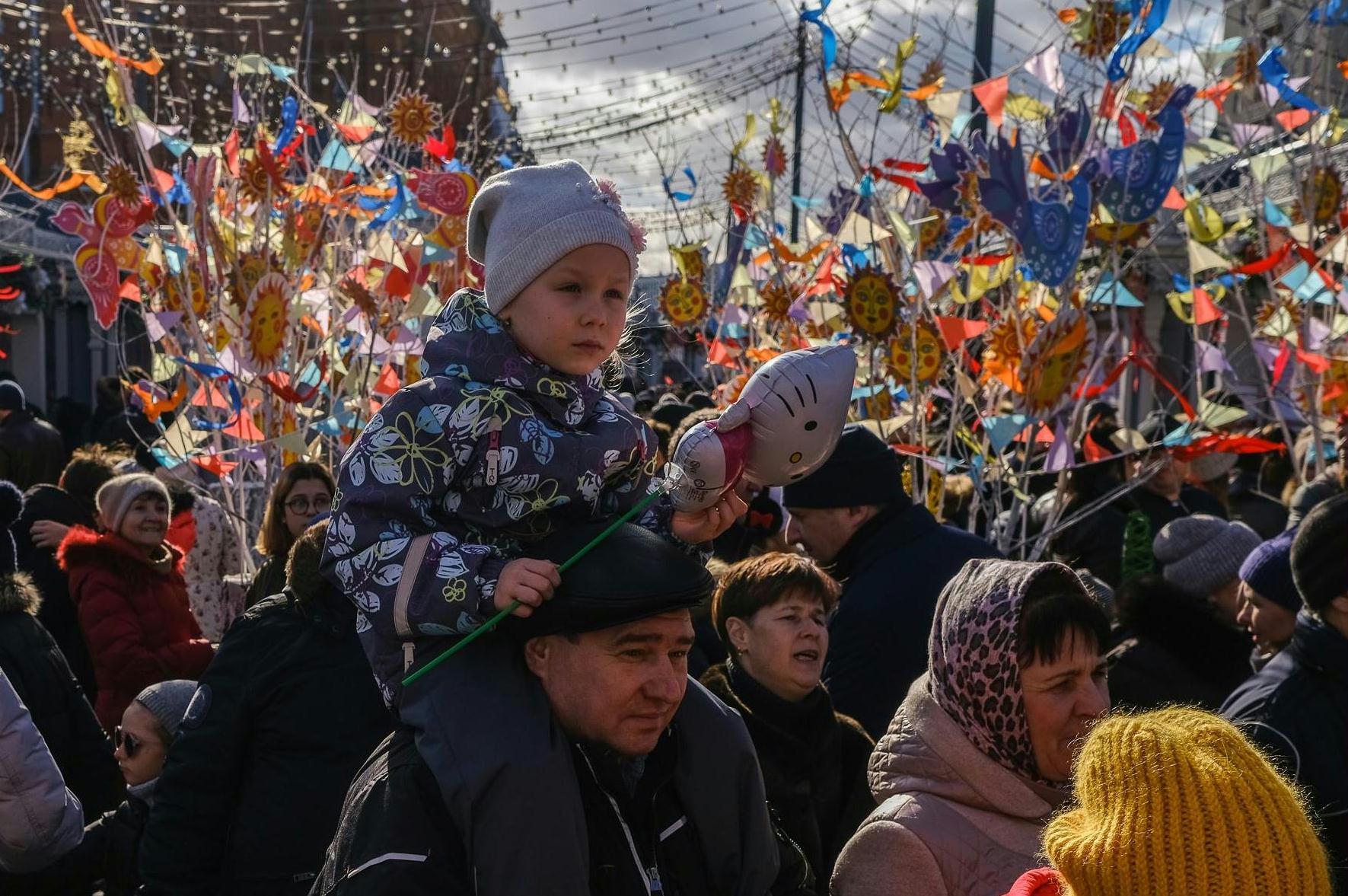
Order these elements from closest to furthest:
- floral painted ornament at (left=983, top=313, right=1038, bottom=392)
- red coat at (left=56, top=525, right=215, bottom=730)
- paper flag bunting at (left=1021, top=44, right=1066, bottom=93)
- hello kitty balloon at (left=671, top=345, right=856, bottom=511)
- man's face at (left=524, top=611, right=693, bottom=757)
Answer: man's face at (left=524, top=611, right=693, bottom=757), hello kitty balloon at (left=671, top=345, right=856, bottom=511), red coat at (left=56, top=525, right=215, bottom=730), floral painted ornament at (left=983, top=313, right=1038, bottom=392), paper flag bunting at (left=1021, top=44, right=1066, bottom=93)

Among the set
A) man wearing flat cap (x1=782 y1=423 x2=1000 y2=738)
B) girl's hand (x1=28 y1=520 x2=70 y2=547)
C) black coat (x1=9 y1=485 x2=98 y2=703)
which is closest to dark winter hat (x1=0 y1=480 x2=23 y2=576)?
black coat (x1=9 y1=485 x2=98 y2=703)

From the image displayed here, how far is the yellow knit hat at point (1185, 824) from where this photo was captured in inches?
52.6

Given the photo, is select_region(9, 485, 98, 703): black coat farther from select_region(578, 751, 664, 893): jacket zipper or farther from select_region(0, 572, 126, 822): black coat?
select_region(578, 751, 664, 893): jacket zipper

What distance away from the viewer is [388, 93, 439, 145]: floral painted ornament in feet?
21.9

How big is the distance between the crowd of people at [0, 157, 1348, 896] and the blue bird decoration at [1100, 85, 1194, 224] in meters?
1.56

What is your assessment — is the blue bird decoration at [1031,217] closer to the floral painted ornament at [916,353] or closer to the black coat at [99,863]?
the floral painted ornament at [916,353]

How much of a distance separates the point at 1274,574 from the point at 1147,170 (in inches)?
75.2

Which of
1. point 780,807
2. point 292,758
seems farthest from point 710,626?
point 292,758

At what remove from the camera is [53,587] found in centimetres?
540

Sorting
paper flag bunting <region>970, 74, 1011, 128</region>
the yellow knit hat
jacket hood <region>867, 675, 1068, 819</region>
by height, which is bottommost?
jacket hood <region>867, 675, 1068, 819</region>

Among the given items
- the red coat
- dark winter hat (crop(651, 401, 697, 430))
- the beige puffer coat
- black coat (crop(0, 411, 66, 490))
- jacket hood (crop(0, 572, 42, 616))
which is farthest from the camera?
dark winter hat (crop(651, 401, 697, 430))

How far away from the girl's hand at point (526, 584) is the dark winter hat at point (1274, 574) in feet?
8.49

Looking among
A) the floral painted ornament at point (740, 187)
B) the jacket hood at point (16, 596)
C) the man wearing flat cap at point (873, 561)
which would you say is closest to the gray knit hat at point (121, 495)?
the jacket hood at point (16, 596)

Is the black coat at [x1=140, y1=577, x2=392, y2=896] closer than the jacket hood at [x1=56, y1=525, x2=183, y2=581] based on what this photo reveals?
Yes
